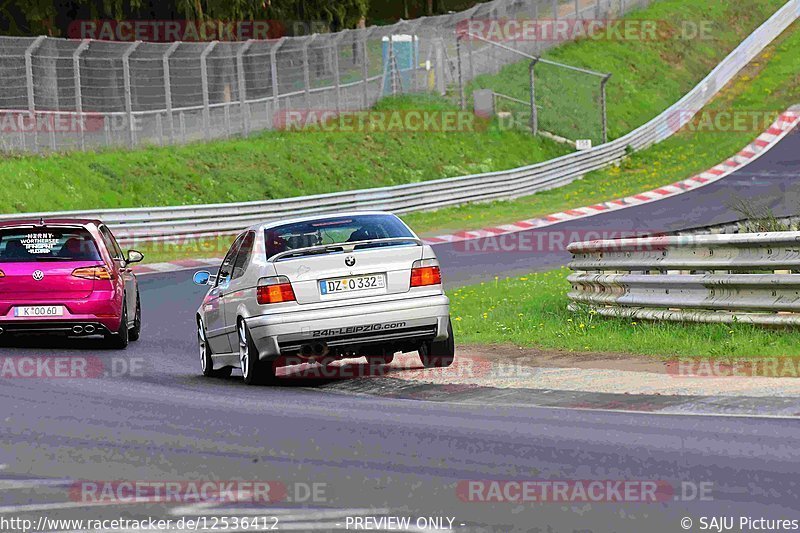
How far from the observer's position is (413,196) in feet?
122

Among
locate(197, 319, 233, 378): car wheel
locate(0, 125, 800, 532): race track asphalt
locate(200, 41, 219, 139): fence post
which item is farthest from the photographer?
locate(200, 41, 219, 139): fence post

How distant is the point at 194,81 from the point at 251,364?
984 inches

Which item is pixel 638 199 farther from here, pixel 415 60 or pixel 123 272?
pixel 123 272

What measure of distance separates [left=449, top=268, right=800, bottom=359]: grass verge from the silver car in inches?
77.3

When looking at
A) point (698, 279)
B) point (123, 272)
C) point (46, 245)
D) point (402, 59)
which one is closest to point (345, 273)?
point (698, 279)

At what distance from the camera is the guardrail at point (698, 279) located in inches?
492

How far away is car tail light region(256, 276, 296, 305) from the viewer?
1199 cm

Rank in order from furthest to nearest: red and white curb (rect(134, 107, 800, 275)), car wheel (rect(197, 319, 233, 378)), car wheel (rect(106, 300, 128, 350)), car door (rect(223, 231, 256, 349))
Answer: red and white curb (rect(134, 107, 800, 275))
car wheel (rect(106, 300, 128, 350))
car wheel (rect(197, 319, 233, 378))
car door (rect(223, 231, 256, 349))

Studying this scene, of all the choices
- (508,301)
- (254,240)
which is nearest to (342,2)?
(508,301)

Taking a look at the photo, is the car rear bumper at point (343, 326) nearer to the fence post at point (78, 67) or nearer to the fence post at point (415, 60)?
the fence post at point (78, 67)

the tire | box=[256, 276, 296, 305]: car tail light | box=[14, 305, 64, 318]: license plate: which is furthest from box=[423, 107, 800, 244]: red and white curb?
box=[256, 276, 296, 305]: car tail light

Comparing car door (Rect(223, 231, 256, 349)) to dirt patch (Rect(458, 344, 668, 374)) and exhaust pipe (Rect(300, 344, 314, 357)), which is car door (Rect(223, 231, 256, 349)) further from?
dirt patch (Rect(458, 344, 668, 374))

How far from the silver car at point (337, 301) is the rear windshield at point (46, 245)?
4.05 meters

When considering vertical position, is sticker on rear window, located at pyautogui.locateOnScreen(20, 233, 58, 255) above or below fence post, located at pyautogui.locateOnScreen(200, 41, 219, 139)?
above
